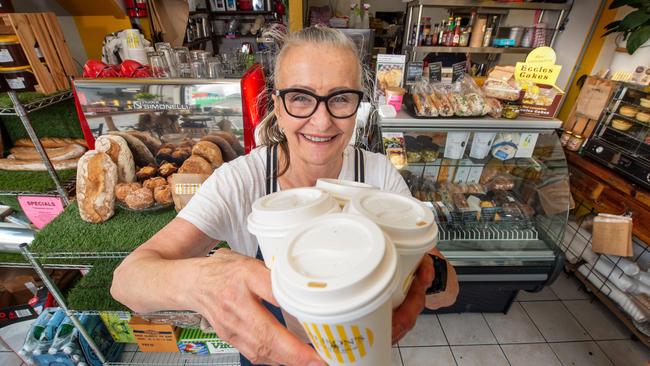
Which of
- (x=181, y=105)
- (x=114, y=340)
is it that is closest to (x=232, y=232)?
(x=181, y=105)

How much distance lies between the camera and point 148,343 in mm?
2104

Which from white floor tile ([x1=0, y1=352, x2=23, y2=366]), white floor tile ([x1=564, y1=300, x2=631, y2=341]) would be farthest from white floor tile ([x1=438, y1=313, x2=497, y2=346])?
white floor tile ([x1=0, y1=352, x2=23, y2=366])

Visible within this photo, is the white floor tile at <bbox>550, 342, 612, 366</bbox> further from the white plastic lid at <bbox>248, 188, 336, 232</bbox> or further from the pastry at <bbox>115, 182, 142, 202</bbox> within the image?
the pastry at <bbox>115, 182, 142, 202</bbox>

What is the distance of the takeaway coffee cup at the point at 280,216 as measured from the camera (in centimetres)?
63

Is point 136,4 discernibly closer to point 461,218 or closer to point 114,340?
point 114,340

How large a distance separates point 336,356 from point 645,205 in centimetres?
319

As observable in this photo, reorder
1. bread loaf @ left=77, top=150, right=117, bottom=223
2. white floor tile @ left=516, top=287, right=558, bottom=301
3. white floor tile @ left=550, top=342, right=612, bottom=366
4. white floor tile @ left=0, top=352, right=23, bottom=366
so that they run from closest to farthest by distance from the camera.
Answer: bread loaf @ left=77, top=150, right=117, bottom=223, white floor tile @ left=0, top=352, right=23, bottom=366, white floor tile @ left=550, top=342, right=612, bottom=366, white floor tile @ left=516, top=287, right=558, bottom=301

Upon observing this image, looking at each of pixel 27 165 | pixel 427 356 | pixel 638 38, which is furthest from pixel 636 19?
pixel 27 165

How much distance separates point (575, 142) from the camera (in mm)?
2955

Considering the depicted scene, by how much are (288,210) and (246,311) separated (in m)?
0.23

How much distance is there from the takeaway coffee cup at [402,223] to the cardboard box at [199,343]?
1.96 metres

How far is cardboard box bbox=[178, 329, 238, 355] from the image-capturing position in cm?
211

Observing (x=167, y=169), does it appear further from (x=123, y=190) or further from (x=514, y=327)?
(x=514, y=327)

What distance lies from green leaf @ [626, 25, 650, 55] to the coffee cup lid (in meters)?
3.54
